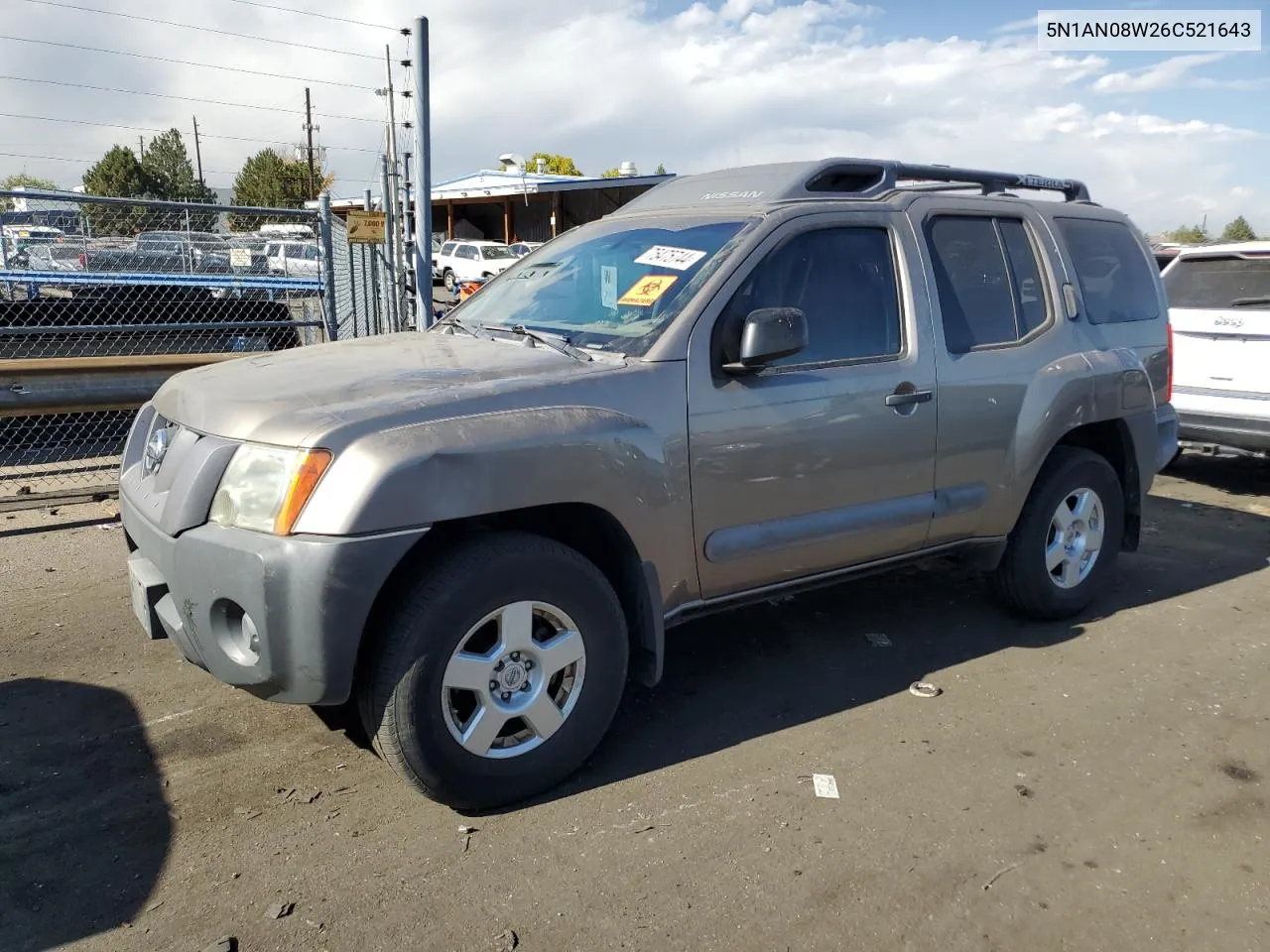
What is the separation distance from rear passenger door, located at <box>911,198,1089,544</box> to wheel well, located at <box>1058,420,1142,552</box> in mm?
445

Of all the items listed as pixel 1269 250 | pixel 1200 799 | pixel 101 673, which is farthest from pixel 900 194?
pixel 1269 250

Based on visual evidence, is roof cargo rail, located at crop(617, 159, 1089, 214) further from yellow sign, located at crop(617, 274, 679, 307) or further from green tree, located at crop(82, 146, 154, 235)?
green tree, located at crop(82, 146, 154, 235)

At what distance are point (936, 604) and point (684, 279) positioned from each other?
245 cm

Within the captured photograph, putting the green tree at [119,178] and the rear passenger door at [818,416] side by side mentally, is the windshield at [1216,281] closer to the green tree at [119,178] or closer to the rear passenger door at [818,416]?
the rear passenger door at [818,416]

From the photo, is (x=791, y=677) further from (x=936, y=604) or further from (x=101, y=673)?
(x=101, y=673)

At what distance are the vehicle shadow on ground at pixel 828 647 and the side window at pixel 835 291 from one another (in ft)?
4.40

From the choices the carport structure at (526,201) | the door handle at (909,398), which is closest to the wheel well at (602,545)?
the door handle at (909,398)

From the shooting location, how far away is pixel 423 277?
296 inches

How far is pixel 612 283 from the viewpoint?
3.89 meters

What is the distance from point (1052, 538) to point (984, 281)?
127 cm

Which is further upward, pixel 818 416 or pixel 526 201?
pixel 526 201

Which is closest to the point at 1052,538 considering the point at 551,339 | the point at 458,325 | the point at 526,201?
the point at 551,339

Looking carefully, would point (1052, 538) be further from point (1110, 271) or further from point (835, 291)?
point (835, 291)

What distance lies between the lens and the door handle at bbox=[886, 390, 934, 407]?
3.90m
